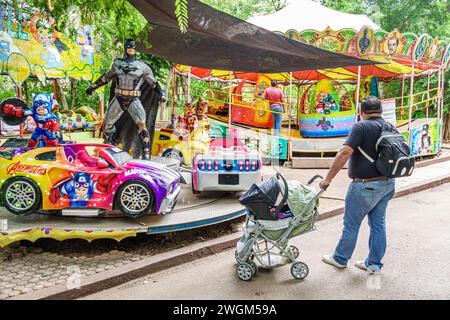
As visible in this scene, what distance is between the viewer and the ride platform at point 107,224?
4641mm

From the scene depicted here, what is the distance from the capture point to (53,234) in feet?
15.3

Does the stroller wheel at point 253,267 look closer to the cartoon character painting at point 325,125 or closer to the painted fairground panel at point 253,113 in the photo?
the painted fairground panel at point 253,113

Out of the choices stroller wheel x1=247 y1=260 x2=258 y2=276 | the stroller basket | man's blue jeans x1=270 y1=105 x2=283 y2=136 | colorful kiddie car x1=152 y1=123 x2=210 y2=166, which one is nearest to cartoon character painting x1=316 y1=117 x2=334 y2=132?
man's blue jeans x1=270 y1=105 x2=283 y2=136

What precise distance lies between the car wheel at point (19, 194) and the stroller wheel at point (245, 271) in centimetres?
236

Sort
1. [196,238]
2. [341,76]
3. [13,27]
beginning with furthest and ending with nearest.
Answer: [341,76]
[13,27]
[196,238]

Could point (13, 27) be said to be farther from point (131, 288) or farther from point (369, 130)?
point (369, 130)

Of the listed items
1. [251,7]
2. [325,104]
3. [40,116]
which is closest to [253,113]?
[325,104]

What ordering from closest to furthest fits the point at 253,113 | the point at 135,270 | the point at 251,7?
the point at 135,270 < the point at 253,113 < the point at 251,7

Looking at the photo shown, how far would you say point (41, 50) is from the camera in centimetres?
1001

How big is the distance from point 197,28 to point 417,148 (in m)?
9.50

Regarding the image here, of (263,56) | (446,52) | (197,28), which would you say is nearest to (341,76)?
(446,52)

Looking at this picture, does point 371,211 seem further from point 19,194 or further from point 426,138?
point 426,138

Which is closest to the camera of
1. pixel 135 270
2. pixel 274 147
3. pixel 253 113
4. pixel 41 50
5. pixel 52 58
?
pixel 135 270

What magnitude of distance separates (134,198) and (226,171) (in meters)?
1.62
